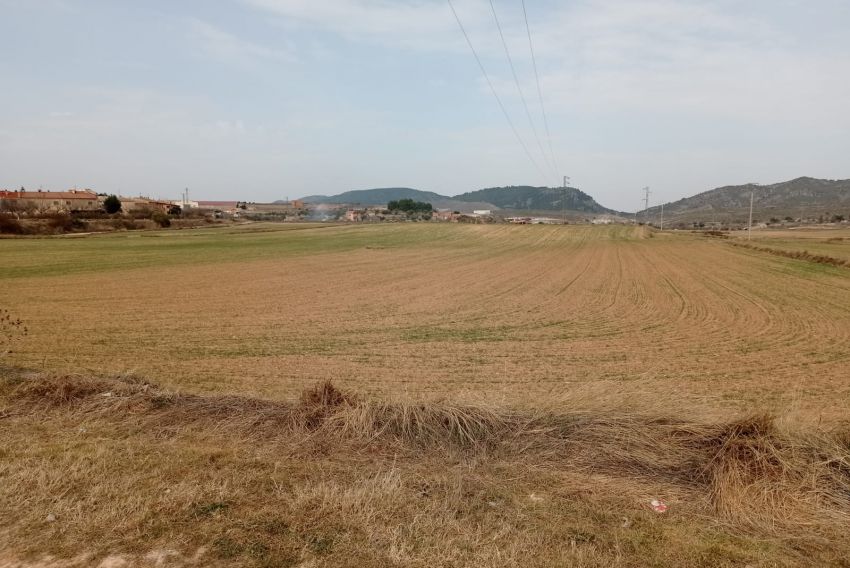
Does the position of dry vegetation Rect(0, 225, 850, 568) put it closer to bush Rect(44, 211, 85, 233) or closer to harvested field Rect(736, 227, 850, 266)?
harvested field Rect(736, 227, 850, 266)

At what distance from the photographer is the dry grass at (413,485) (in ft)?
12.6

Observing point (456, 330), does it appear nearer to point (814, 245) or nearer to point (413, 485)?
point (413, 485)

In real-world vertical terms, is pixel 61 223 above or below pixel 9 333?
above

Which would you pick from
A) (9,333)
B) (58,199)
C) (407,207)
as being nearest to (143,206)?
(58,199)

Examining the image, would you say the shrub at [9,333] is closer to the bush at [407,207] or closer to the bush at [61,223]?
the bush at [61,223]

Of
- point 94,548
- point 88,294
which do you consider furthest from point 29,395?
point 88,294

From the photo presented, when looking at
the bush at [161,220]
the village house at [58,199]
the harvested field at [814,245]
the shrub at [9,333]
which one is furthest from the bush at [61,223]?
the harvested field at [814,245]

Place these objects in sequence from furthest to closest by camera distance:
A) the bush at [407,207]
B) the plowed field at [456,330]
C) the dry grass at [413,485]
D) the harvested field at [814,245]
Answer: the bush at [407,207], the harvested field at [814,245], the plowed field at [456,330], the dry grass at [413,485]

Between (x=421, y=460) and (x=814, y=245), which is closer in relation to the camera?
(x=421, y=460)

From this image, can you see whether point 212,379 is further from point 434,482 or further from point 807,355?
point 807,355

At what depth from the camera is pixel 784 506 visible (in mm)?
4434

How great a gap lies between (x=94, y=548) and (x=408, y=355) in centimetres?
1013

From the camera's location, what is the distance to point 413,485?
4793 millimetres

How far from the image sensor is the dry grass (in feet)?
12.6
